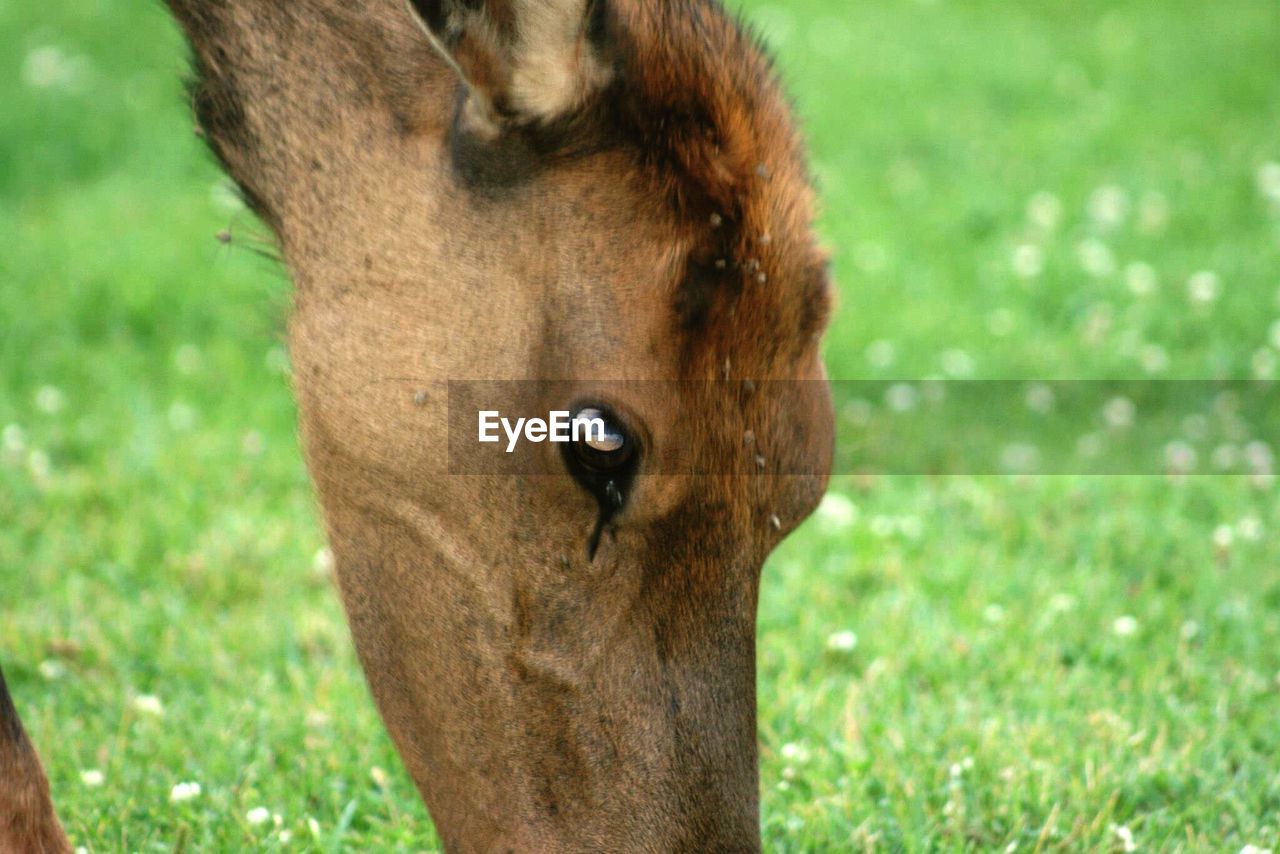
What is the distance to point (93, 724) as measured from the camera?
373 cm

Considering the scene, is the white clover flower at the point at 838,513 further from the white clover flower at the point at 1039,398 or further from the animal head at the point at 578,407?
the animal head at the point at 578,407

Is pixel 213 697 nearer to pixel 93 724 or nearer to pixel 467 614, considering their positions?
pixel 93 724

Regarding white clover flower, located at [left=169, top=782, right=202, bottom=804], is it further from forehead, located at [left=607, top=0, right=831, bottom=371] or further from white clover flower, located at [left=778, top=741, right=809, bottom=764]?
forehead, located at [left=607, top=0, right=831, bottom=371]

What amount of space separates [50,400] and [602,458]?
165 inches

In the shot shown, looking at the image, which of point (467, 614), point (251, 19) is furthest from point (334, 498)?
point (251, 19)

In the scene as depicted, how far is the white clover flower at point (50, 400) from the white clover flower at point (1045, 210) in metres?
5.21

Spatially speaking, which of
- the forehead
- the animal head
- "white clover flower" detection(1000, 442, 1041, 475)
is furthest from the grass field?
the forehead

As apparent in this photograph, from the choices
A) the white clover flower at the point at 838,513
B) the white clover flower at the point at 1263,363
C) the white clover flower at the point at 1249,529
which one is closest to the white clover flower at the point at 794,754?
the white clover flower at the point at 838,513

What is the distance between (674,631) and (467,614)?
36 cm

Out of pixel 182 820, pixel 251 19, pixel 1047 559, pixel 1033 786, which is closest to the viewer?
pixel 251 19

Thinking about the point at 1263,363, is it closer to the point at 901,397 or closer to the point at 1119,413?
the point at 1119,413

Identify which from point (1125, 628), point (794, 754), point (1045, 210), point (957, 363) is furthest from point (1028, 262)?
point (794, 754)

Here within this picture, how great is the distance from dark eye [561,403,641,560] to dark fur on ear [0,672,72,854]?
3.73 ft

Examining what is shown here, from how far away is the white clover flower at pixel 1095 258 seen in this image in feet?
24.2
